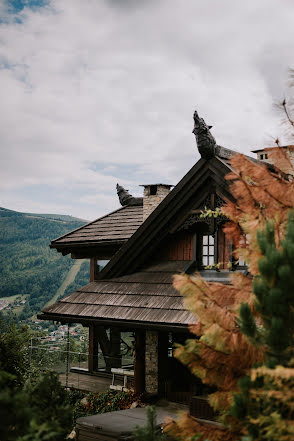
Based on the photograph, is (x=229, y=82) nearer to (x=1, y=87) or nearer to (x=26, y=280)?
(x=1, y=87)

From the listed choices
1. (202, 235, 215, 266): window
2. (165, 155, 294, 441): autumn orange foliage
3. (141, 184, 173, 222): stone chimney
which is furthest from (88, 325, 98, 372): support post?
(165, 155, 294, 441): autumn orange foliage

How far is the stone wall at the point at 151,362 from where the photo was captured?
13.6 metres

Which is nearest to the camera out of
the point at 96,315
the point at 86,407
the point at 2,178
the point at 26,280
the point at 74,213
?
the point at 96,315

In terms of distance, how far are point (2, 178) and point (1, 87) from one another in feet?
356

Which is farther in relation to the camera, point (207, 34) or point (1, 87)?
point (1, 87)

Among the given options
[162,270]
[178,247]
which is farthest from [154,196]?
[162,270]

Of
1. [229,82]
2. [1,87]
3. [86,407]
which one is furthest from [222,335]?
[1,87]

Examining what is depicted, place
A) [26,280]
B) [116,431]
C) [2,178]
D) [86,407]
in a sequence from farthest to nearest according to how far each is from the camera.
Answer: [2,178] < [26,280] < [86,407] < [116,431]

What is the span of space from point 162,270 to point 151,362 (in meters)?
2.32

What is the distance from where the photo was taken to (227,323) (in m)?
6.09

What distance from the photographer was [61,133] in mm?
56094

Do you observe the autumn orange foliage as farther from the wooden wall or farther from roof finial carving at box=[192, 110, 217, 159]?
the wooden wall

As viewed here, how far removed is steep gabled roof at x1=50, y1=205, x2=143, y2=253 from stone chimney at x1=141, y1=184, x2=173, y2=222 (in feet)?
3.67

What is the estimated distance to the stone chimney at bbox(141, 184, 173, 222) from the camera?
49.1 ft
